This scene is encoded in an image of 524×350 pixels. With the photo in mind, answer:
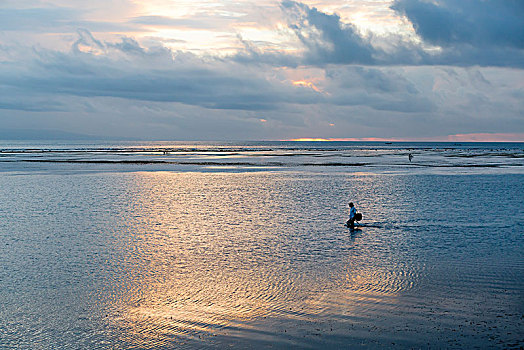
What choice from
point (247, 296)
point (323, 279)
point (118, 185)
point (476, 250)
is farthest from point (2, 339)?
point (118, 185)

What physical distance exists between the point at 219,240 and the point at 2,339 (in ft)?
43.8

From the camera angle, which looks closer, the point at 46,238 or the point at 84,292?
the point at 84,292

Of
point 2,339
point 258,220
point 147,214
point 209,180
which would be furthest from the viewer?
point 209,180

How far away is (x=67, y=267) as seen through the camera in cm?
1997

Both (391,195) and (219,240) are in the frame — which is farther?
(391,195)

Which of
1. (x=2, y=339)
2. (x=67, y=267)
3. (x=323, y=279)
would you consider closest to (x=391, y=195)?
(x=323, y=279)

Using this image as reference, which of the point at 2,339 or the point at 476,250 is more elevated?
the point at 476,250

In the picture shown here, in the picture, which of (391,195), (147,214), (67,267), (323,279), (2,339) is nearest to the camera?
(2,339)

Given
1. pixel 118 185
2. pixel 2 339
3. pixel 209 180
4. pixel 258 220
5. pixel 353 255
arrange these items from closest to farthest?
pixel 2 339
pixel 353 255
pixel 258 220
pixel 118 185
pixel 209 180

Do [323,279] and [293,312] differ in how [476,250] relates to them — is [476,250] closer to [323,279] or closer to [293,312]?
[323,279]

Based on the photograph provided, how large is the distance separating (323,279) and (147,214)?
20.5 metres

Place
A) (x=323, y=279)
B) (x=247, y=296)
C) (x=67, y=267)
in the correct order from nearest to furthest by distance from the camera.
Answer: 1. (x=247, y=296)
2. (x=323, y=279)
3. (x=67, y=267)

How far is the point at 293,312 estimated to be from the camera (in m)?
14.4

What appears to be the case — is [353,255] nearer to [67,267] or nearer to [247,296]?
[247,296]
